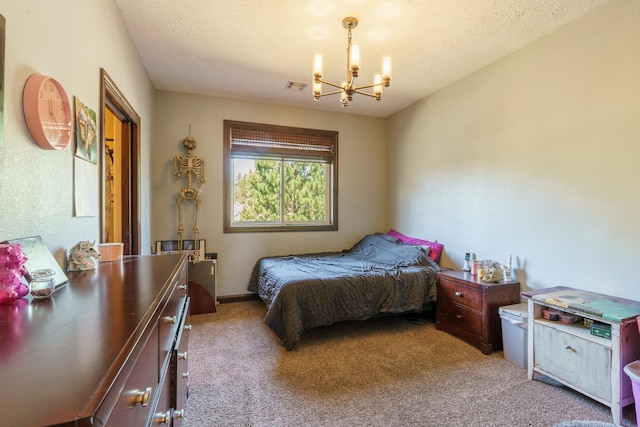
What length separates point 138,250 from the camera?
2643 mm

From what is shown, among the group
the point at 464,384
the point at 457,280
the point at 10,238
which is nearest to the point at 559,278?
the point at 457,280

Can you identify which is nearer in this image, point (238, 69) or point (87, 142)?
point (87, 142)

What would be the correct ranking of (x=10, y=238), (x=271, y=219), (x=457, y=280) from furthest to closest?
(x=271, y=219), (x=457, y=280), (x=10, y=238)

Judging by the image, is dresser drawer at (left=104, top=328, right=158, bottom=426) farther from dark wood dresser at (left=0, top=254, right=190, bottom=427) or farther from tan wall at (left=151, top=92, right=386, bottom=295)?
tan wall at (left=151, top=92, right=386, bottom=295)

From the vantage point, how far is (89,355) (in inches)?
21.4

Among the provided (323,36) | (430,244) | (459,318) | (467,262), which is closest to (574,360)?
(459,318)

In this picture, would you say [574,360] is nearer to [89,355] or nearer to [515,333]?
[515,333]

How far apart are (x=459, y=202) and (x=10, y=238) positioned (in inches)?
136

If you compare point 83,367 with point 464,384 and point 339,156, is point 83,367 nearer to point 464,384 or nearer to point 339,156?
point 464,384

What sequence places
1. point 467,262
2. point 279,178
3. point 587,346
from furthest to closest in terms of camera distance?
point 279,178 → point 467,262 → point 587,346

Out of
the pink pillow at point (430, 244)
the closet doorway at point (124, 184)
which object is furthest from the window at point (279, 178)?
the closet doorway at point (124, 184)

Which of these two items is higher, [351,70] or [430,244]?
[351,70]

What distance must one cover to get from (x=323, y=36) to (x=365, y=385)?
2654 millimetres

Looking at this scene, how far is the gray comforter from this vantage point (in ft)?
8.59
